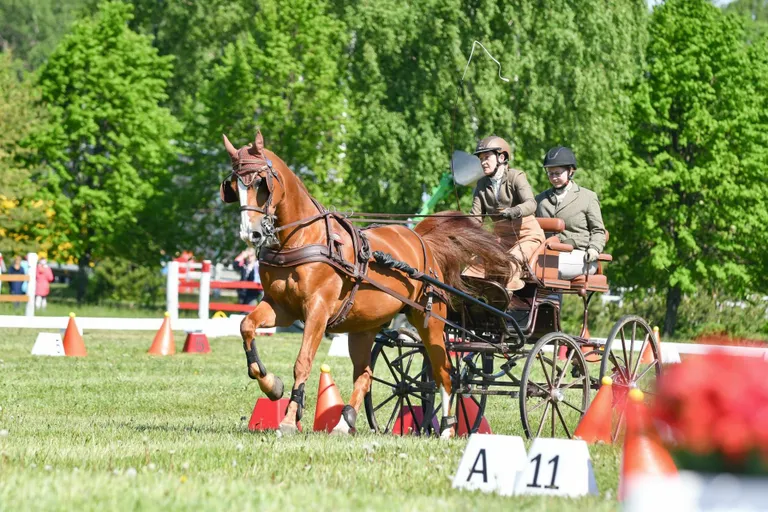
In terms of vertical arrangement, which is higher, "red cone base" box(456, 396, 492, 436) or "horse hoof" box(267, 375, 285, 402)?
"horse hoof" box(267, 375, 285, 402)

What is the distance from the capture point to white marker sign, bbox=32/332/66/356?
18.4 meters

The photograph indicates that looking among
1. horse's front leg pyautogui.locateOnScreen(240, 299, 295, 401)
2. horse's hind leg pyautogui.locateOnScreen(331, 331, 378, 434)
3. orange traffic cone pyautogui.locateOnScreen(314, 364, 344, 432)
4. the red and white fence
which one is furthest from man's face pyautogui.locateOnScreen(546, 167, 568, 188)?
the red and white fence

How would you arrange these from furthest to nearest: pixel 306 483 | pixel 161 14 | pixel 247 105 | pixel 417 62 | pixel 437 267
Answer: pixel 161 14 → pixel 247 105 → pixel 417 62 → pixel 437 267 → pixel 306 483

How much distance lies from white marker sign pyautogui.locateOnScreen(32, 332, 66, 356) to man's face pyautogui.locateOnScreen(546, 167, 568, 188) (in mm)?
10036

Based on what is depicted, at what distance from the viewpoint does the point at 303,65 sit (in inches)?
1484

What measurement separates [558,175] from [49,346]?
33.5ft

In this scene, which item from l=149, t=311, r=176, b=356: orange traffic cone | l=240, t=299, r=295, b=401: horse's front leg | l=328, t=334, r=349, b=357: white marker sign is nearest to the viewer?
l=240, t=299, r=295, b=401: horse's front leg

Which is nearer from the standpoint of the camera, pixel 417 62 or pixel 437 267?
pixel 437 267

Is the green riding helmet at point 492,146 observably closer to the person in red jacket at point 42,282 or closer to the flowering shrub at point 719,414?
the flowering shrub at point 719,414

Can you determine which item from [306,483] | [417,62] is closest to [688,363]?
[306,483]

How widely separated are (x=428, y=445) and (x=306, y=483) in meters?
2.16

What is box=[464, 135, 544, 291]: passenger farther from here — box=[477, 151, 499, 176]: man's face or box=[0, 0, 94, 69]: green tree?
box=[0, 0, 94, 69]: green tree

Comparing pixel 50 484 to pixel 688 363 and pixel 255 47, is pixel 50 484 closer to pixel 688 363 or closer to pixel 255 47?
pixel 688 363

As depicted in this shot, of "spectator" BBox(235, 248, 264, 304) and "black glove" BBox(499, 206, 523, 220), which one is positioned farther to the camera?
"spectator" BBox(235, 248, 264, 304)
